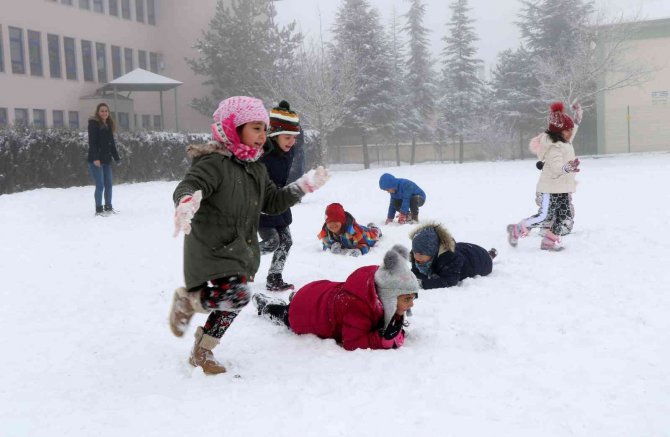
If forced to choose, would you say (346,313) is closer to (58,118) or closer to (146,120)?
(58,118)

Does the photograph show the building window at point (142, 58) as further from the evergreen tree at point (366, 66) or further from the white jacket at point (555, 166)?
the white jacket at point (555, 166)

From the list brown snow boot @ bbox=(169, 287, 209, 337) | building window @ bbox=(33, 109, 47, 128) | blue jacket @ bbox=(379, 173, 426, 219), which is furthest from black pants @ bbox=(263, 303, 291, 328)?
building window @ bbox=(33, 109, 47, 128)

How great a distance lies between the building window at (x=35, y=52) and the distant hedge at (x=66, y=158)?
1048 cm

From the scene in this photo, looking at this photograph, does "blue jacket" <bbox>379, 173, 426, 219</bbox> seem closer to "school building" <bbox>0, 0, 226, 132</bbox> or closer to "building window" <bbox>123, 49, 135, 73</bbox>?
"school building" <bbox>0, 0, 226, 132</bbox>

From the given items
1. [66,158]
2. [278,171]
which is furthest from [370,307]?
[66,158]

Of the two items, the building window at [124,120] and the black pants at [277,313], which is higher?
the building window at [124,120]

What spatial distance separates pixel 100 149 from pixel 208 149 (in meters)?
9.13

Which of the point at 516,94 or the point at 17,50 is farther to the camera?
the point at 516,94

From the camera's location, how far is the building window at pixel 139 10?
33.9 meters

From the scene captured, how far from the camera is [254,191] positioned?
149 inches

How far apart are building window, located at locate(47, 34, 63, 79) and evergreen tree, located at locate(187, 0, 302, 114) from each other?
7628 mm

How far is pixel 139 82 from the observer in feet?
91.3

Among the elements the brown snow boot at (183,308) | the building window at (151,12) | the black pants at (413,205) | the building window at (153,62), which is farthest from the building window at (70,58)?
the brown snow boot at (183,308)

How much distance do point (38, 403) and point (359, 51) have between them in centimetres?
3601
